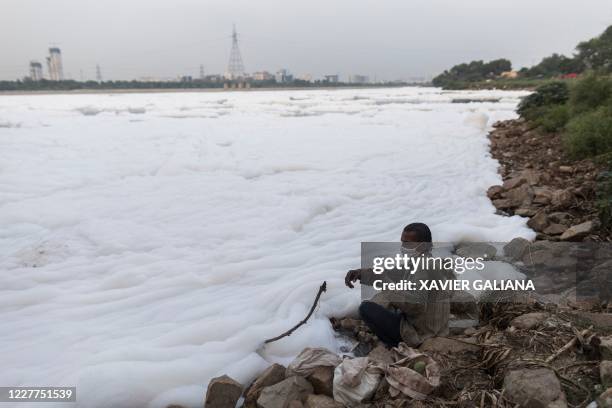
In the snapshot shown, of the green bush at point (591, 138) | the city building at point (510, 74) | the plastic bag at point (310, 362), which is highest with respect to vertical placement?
the city building at point (510, 74)

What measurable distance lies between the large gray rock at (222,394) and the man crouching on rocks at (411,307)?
684 mm

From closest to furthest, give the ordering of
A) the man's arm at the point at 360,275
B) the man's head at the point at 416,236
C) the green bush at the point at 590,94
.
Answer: the man's head at the point at 416,236 → the man's arm at the point at 360,275 → the green bush at the point at 590,94

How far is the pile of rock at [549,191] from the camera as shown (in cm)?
336

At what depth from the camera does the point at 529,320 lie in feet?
Result: 6.62

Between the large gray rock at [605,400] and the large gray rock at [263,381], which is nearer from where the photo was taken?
the large gray rock at [605,400]

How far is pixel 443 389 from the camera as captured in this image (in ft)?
5.46

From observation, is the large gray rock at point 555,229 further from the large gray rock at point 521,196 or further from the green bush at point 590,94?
the green bush at point 590,94

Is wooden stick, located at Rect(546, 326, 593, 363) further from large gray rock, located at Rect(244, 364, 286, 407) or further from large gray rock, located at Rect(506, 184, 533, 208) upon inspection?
large gray rock, located at Rect(506, 184, 533, 208)

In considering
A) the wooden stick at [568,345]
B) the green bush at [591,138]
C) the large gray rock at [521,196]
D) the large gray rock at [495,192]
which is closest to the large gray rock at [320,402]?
the wooden stick at [568,345]

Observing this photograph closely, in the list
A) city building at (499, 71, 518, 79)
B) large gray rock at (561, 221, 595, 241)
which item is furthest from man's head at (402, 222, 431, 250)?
city building at (499, 71, 518, 79)

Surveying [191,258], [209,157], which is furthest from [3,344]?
[209,157]

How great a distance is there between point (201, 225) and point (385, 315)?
2207mm

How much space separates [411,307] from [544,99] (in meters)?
8.90

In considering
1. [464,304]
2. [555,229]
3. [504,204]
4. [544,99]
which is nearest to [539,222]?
[555,229]
